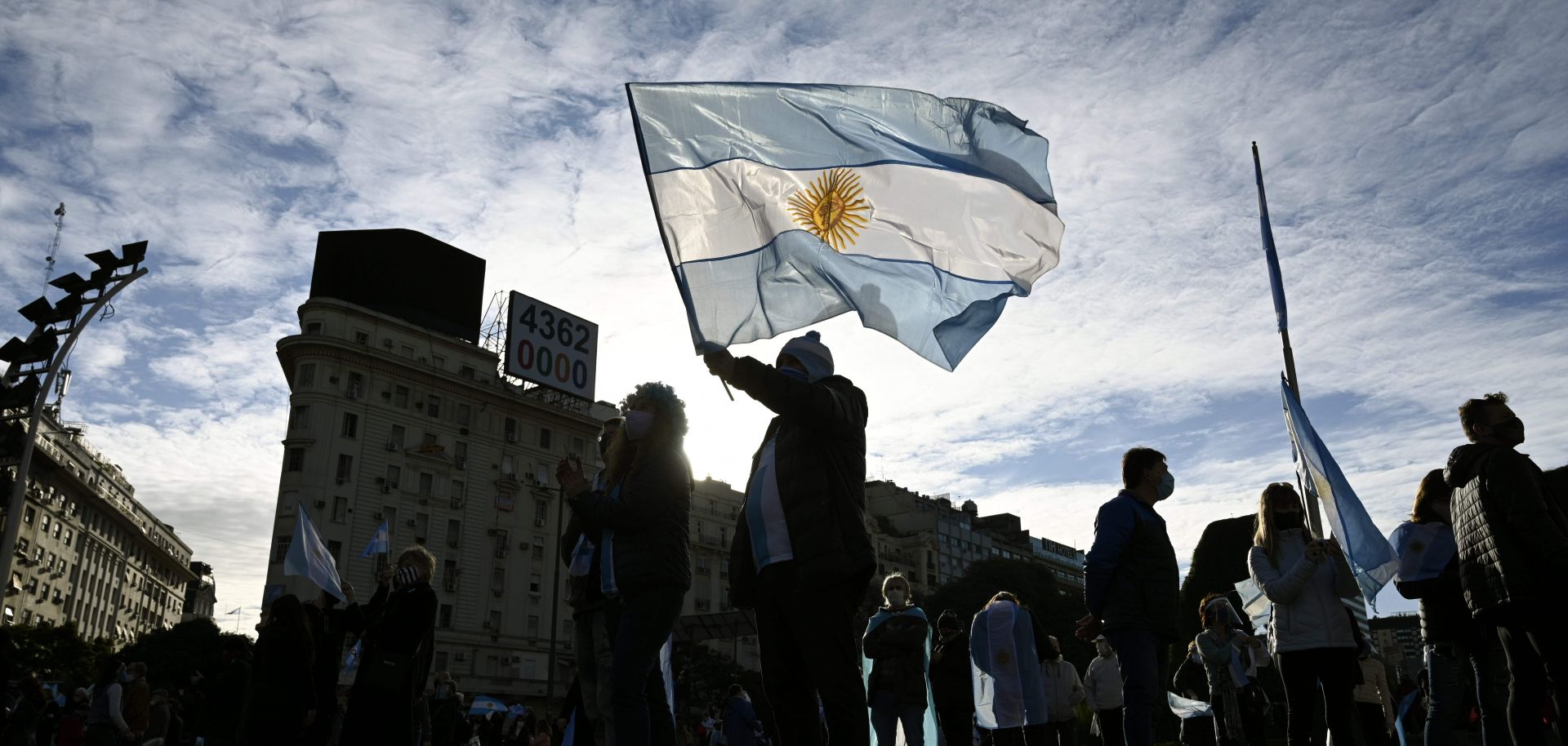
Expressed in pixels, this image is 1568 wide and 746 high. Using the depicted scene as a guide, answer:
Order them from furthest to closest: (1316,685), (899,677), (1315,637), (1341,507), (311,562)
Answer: (311,562), (899,677), (1341,507), (1316,685), (1315,637)

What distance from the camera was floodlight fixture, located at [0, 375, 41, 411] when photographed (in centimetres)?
2273

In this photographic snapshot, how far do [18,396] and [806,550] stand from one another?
964 inches

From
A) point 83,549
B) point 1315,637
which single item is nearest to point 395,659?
point 1315,637

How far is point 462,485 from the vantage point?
6588 cm

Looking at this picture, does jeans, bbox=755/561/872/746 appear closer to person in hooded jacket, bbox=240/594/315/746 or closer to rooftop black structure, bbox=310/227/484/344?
person in hooded jacket, bbox=240/594/315/746

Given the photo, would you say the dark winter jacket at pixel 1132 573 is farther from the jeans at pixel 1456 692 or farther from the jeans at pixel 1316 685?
the jeans at pixel 1456 692

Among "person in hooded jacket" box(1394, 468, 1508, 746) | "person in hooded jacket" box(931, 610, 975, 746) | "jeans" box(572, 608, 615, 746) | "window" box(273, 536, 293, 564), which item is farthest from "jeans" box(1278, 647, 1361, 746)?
"window" box(273, 536, 293, 564)

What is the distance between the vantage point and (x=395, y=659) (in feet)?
22.3

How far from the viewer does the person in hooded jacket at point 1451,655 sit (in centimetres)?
550

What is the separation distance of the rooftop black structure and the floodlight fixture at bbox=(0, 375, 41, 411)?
41.1 m

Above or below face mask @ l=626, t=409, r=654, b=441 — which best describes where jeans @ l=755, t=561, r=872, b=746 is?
below

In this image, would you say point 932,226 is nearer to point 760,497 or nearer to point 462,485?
point 760,497

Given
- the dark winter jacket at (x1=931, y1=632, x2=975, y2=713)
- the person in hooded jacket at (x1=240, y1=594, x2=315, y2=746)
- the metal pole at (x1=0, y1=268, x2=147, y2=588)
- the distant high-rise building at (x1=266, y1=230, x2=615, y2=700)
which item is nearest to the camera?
the person in hooded jacket at (x1=240, y1=594, x2=315, y2=746)

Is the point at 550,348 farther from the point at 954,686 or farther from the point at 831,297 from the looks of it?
the point at 831,297
